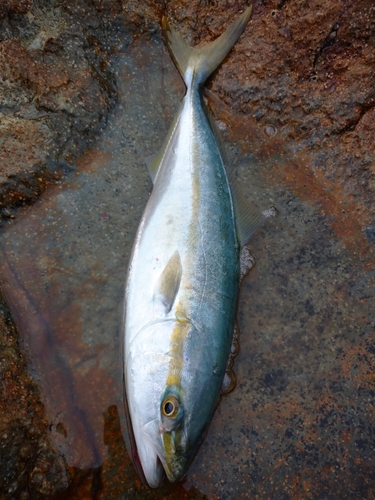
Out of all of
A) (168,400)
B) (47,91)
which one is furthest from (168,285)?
(47,91)

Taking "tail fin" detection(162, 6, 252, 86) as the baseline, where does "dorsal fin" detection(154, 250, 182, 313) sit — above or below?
below

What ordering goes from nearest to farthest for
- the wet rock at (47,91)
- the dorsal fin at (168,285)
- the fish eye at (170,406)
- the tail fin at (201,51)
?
the fish eye at (170,406), the dorsal fin at (168,285), the wet rock at (47,91), the tail fin at (201,51)

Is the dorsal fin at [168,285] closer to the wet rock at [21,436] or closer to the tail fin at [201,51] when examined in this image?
the wet rock at [21,436]

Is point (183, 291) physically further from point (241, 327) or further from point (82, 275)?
point (82, 275)

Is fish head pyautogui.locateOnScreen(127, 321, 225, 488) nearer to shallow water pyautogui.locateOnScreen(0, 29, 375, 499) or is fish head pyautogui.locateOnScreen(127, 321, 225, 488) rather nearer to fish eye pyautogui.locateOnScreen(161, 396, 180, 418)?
fish eye pyautogui.locateOnScreen(161, 396, 180, 418)

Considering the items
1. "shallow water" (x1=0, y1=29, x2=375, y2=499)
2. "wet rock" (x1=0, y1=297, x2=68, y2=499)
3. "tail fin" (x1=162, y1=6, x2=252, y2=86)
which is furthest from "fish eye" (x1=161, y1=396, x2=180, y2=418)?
"tail fin" (x1=162, y1=6, x2=252, y2=86)

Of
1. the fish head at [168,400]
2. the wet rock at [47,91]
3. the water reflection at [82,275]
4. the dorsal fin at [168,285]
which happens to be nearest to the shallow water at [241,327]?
the water reflection at [82,275]
